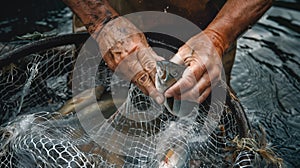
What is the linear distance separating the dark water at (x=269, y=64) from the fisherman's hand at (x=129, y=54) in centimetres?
140

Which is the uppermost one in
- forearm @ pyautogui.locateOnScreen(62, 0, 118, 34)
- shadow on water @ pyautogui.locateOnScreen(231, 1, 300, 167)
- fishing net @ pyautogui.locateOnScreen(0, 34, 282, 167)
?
forearm @ pyautogui.locateOnScreen(62, 0, 118, 34)

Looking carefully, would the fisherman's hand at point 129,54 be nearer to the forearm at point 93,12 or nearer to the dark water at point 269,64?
the forearm at point 93,12

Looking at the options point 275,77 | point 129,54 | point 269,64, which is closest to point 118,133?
point 129,54

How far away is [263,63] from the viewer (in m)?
4.07

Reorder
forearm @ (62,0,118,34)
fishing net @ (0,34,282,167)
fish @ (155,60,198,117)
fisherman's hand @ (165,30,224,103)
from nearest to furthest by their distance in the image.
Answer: fish @ (155,60,198,117) → fisherman's hand @ (165,30,224,103) → fishing net @ (0,34,282,167) → forearm @ (62,0,118,34)

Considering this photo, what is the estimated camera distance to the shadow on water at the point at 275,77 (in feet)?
11.0

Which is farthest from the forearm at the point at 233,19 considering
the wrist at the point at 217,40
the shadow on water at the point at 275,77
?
the shadow on water at the point at 275,77

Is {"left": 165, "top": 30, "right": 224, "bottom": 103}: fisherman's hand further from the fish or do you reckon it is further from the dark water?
the dark water

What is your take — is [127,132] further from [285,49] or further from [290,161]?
[285,49]

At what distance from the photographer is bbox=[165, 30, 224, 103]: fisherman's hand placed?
6.77 feet

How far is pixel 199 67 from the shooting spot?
85.2 inches

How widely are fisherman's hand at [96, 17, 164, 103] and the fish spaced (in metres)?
0.08

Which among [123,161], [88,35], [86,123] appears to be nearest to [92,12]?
[88,35]

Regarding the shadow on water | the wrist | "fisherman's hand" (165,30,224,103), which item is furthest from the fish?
the shadow on water
